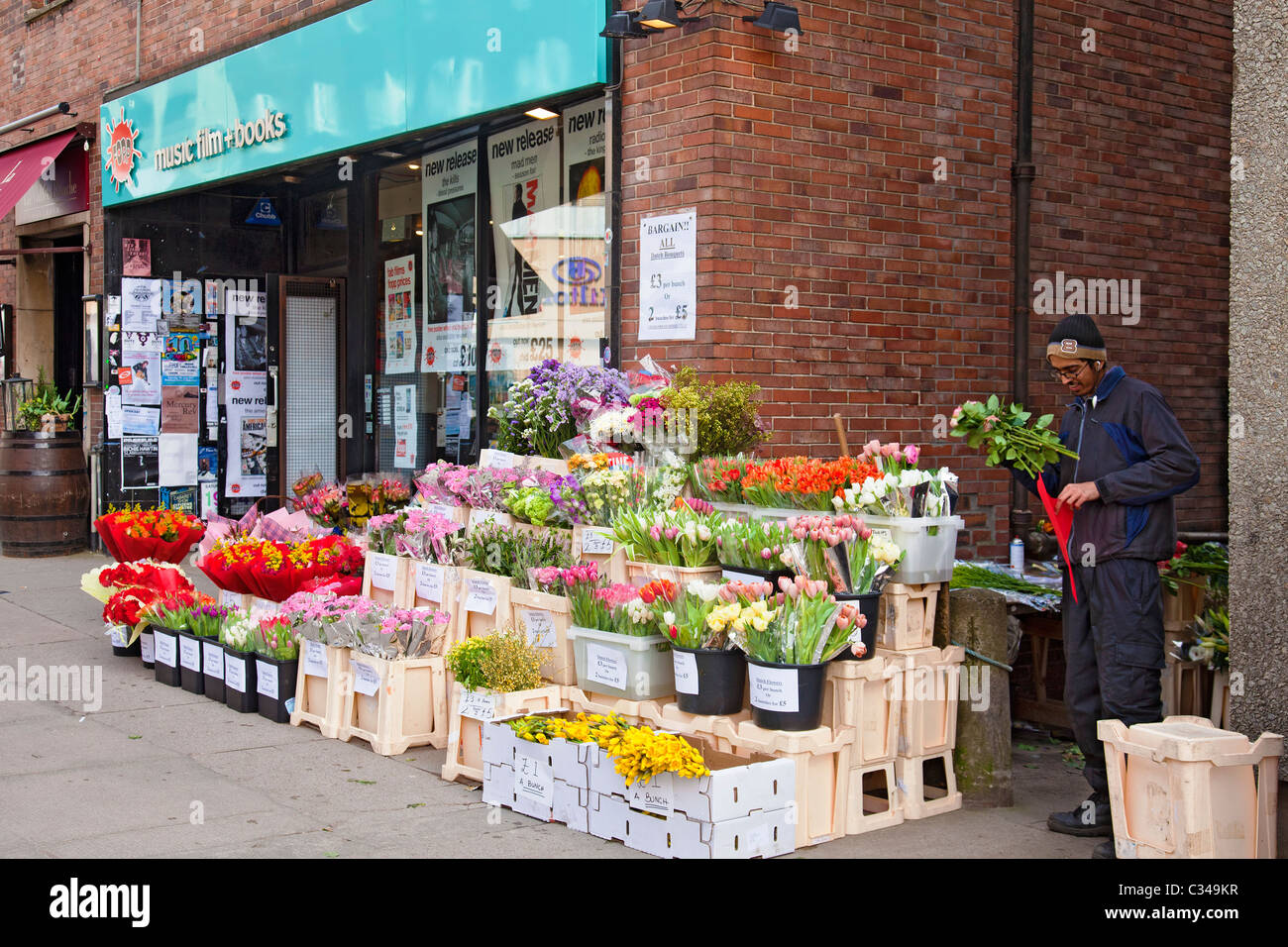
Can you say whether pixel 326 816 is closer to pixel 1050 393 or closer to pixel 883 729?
pixel 883 729

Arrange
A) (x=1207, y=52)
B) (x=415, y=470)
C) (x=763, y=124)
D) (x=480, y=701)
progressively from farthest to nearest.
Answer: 1. (x=415, y=470)
2. (x=1207, y=52)
3. (x=763, y=124)
4. (x=480, y=701)

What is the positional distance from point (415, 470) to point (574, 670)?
601cm

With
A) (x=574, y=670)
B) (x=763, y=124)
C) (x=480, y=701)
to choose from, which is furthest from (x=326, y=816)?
(x=763, y=124)

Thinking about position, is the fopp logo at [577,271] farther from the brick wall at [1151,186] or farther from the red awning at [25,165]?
the red awning at [25,165]

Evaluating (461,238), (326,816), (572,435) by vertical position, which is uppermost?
(461,238)

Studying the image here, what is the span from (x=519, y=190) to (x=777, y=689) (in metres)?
5.79

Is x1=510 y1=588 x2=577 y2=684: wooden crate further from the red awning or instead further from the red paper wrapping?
the red awning

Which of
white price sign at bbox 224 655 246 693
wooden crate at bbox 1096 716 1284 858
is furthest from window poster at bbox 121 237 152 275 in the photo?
wooden crate at bbox 1096 716 1284 858

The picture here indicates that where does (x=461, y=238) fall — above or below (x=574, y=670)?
above

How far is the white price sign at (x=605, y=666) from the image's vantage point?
5.65 m

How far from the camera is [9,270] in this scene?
16.3 metres

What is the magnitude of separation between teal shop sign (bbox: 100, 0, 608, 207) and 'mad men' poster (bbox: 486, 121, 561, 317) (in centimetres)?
73

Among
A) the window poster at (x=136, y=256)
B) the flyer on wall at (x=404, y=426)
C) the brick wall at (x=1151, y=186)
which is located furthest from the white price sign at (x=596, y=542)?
the window poster at (x=136, y=256)

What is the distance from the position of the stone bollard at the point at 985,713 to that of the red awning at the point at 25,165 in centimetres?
1178
